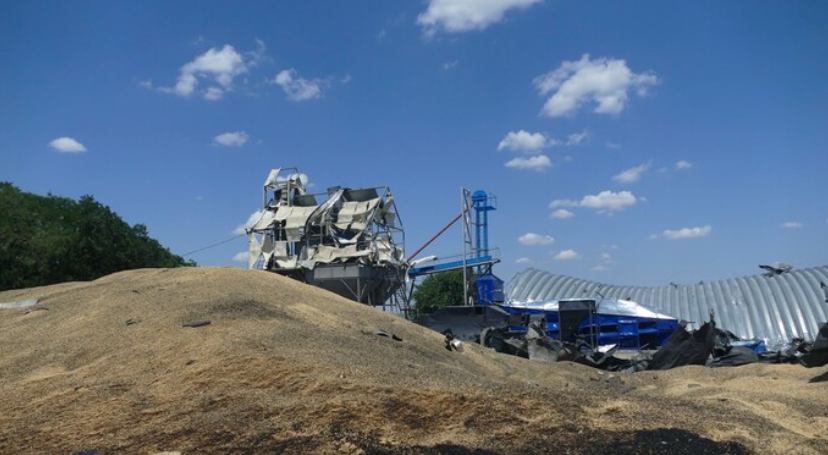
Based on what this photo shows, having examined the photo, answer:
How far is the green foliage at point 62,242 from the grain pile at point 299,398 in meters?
15.3

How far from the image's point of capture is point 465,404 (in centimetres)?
668

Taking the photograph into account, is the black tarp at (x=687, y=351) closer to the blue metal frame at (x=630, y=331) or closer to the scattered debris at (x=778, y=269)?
the blue metal frame at (x=630, y=331)

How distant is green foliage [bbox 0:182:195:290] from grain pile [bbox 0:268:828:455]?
15291mm

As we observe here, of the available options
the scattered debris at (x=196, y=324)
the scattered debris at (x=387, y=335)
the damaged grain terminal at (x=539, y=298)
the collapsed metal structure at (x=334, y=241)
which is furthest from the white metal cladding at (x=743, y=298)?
the scattered debris at (x=196, y=324)

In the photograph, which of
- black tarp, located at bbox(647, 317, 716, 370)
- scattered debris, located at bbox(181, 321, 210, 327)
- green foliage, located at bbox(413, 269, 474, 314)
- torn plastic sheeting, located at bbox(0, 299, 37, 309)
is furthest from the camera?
green foliage, located at bbox(413, 269, 474, 314)

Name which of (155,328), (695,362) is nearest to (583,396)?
(155,328)

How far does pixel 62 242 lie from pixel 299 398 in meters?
23.1

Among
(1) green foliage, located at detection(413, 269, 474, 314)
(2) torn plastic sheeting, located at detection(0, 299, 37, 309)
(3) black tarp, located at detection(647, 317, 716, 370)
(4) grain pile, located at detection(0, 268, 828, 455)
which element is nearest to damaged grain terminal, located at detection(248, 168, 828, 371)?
(3) black tarp, located at detection(647, 317, 716, 370)

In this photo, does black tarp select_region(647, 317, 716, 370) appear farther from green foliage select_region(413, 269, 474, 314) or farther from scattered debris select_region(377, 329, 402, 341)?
green foliage select_region(413, 269, 474, 314)

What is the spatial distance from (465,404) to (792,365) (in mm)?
9996

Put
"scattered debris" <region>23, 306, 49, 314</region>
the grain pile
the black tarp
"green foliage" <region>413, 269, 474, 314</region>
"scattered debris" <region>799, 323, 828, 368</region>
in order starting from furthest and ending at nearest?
1. "green foliage" <region>413, 269, 474, 314</region>
2. the black tarp
3. "scattered debris" <region>23, 306, 49, 314</region>
4. "scattered debris" <region>799, 323, 828, 368</region>
5. the grain pile

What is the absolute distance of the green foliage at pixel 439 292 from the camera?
55.7 meters

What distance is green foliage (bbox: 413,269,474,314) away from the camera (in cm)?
5569

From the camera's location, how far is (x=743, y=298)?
3206cm
